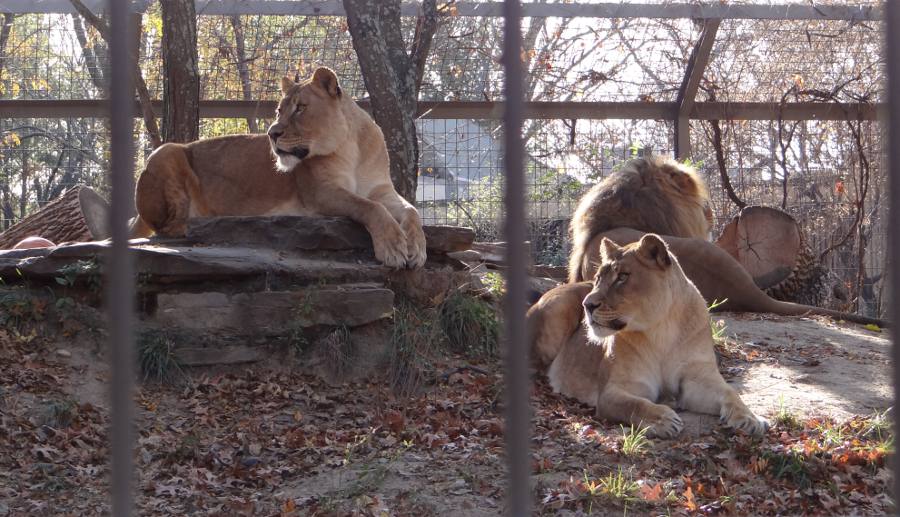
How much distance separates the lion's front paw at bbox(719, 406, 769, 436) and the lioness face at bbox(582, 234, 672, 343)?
0.69 m

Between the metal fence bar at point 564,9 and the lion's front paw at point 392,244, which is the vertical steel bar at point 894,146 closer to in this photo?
the lion's front paw at point 392,244

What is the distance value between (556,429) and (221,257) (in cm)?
234

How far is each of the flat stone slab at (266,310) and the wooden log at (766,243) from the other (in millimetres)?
4277

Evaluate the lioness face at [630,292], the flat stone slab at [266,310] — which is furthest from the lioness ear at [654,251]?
the flat stone slab at [266,310]

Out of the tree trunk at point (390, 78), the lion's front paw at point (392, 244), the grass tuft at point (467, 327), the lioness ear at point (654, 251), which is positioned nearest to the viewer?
the lioness ear at point (654, 251)

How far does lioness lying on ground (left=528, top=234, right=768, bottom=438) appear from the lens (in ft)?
17.3

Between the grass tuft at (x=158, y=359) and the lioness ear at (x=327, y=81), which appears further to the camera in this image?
the lioness ear at (x=327, y=81)

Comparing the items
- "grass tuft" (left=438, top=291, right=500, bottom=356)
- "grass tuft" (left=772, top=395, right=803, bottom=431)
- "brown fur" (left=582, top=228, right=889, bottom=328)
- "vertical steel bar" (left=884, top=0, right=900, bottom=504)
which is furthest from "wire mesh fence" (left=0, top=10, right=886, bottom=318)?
"vertical steel bar" (left=884, top=0, right=900, bottom=504)

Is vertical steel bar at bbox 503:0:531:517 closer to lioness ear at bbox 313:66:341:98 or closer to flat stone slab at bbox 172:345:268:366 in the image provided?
flat stone slab at bbox 172:345:268:366

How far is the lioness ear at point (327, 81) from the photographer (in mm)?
6695

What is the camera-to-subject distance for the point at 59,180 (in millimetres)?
12484

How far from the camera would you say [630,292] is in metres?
5.36

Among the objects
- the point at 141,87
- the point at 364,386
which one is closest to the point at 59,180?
the point at 141,87

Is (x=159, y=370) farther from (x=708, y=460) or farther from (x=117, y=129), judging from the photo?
(x=117, y=129)
